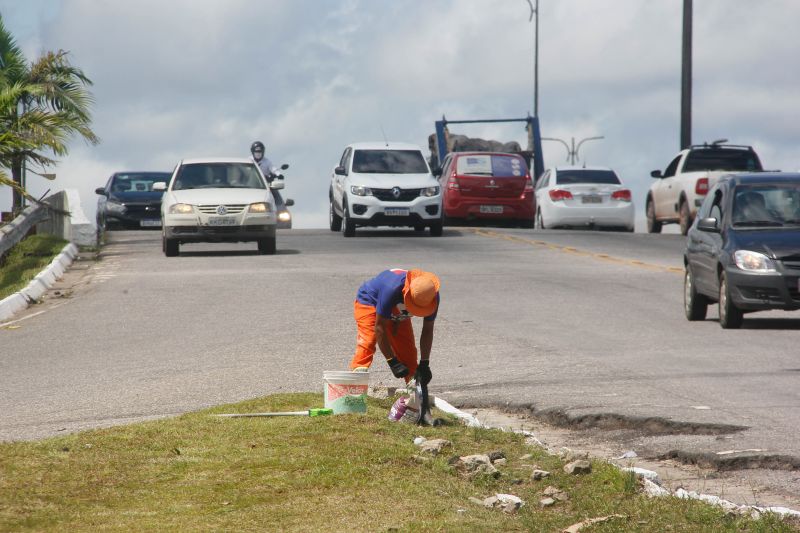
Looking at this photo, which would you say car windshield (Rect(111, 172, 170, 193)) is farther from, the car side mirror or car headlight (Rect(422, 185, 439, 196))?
the car side mirror

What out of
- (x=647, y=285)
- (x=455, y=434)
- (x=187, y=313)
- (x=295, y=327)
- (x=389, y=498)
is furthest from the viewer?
(x=647, y=285)

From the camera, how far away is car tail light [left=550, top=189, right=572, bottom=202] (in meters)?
32.8

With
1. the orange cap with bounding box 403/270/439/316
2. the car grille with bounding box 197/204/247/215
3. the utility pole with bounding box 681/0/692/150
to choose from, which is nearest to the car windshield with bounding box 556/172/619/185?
the utility pole with bounding box 681/0/692/150

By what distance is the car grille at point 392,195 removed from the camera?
94.0 feet

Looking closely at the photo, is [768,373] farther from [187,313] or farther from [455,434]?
[187,313]

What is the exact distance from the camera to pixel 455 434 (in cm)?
835

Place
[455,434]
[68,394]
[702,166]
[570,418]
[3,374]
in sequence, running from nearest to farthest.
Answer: [455,434] < [570,418] < [68,394] < [3,374] < [702,166]

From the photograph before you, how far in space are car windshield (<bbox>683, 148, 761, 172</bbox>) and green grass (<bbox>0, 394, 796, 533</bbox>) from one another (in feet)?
72.6

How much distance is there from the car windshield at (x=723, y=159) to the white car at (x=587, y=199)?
3328 millimetres

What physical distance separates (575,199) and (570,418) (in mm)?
23600

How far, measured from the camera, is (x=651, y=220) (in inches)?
1302

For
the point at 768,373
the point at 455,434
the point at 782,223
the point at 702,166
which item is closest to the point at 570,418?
the point at 455,434

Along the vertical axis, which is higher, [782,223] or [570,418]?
[782,223]

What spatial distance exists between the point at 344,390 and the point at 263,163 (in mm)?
21482
